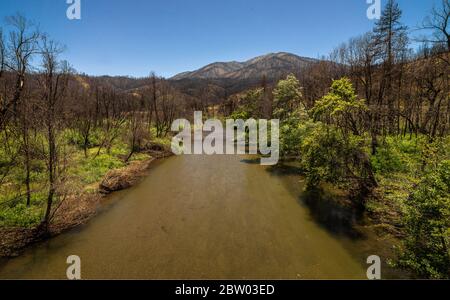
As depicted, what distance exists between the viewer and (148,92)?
4453 cm

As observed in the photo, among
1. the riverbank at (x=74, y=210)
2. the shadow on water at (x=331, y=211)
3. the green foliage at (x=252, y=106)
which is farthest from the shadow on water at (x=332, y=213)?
the green foliage at (x=252, y=106)

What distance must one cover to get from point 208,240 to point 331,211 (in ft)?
26.0

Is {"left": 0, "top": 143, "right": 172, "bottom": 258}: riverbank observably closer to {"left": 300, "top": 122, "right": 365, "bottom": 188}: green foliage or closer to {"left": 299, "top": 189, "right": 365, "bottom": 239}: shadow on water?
{"left": 299, "top": 189, "right": 365, "bottom": 239}: shadow on water

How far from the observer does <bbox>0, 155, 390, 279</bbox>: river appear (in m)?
9.59

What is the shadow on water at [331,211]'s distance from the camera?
12.4 m

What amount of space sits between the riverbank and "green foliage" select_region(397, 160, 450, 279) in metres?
14.8

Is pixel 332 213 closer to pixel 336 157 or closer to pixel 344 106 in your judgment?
pixel 336 157

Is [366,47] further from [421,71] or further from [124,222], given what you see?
[124,222]

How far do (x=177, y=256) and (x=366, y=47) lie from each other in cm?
2298

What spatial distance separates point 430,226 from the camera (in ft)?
Answer: 24.3

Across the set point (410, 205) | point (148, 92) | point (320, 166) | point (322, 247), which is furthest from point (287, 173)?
point (148, 92)

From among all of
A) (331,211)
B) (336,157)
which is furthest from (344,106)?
(331,211)

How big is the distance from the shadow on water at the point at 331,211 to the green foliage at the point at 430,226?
402 centimetres

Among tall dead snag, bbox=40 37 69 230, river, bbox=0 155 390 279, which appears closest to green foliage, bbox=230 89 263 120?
river, bbox=0 155 390 279
